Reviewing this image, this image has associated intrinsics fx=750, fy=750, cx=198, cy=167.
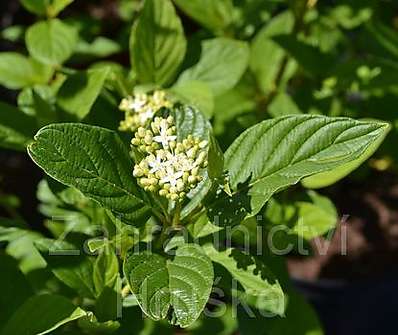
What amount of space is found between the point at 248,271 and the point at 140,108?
0.98 ft

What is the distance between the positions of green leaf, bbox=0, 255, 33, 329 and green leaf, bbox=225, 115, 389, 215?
0.41 m

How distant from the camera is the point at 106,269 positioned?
43.2 inches

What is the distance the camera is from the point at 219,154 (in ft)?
3.09

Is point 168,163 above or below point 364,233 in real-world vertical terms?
above

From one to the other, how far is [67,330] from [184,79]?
1.70 ft

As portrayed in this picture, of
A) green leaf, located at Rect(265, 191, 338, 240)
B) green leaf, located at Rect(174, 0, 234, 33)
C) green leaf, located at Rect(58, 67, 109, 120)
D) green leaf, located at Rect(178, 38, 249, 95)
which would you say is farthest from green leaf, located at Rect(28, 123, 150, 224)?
green leaf, located at Rect(174, 0, 234, 33)

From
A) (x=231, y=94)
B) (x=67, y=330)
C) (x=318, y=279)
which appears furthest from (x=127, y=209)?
(x=318, y=279)

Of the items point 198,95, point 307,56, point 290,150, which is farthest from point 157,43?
point 290,150

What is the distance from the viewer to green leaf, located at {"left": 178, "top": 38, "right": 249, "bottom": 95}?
1.42 meters

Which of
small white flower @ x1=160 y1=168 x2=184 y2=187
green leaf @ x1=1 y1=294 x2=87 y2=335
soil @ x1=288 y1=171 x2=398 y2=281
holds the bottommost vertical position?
soil @ x1=288 y1=171 x2=398 y2=281

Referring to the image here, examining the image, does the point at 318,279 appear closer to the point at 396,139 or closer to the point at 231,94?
the point at 396,139

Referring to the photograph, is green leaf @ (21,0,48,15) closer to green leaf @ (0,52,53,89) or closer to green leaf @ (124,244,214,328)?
green leaf @ (0,52,53,89)

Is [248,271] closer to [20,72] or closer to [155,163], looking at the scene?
[155,163]

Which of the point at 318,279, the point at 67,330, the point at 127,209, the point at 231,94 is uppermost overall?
the point at 127,209
